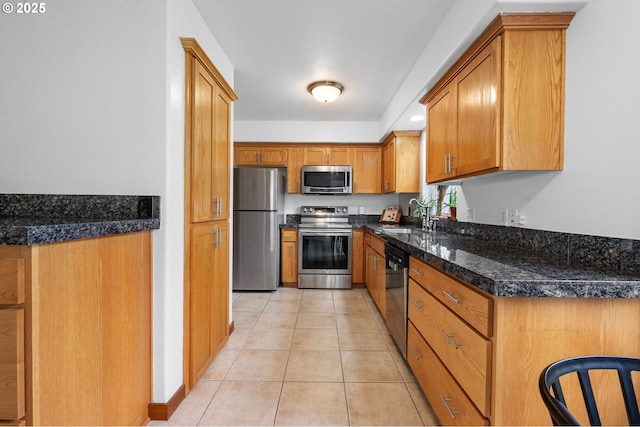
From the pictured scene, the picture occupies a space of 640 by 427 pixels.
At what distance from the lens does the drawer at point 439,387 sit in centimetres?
115

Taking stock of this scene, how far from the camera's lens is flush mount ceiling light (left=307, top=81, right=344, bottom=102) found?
9.80 feet

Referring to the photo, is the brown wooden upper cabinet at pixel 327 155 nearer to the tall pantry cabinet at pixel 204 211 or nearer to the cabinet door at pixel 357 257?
the cabinet door at pixel 357 257

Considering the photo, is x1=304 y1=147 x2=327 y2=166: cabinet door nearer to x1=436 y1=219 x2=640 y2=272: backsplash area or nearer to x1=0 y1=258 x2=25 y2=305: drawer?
x1=436 y1=219 x2=640 y2=272: backsplash area

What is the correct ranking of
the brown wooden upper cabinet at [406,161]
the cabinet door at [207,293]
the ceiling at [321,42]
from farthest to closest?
1. the brown wooden upper cabinet at [406,161]
2. the ceiling at [321,42]
3. the cabinet door at [207,293]

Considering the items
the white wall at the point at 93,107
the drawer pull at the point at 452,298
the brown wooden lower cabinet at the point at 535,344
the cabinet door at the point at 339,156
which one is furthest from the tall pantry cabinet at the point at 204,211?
the cabinet door at the point at 339,156

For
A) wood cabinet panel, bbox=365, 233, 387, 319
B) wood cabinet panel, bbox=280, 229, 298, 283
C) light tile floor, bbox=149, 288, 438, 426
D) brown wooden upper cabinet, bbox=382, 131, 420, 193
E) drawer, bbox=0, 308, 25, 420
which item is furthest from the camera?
wood cabinet panel, bbox=280, 229, 298, 283

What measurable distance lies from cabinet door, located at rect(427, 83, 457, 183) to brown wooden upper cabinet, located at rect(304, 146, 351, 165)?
2.01 metres

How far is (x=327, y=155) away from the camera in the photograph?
443cm

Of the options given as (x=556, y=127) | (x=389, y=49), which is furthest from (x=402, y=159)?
(x=556, y=127)

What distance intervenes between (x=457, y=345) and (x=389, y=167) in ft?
10.3

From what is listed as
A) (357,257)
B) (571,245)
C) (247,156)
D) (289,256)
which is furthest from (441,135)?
(247,156)

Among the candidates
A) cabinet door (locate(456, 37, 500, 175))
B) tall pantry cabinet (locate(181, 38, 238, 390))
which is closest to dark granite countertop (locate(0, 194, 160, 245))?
tall pantry cabinet (locate(181, 38, 238, 390))

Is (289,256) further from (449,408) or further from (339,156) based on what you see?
(449,408)

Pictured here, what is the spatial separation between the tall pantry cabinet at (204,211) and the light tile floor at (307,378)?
20 centimetres
